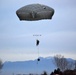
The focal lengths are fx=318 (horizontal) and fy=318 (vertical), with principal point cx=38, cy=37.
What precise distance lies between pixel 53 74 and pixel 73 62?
5629 centimetres

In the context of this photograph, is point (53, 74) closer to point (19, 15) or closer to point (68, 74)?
point (19, 15)

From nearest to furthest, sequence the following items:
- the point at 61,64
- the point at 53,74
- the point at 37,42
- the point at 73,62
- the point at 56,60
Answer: the point at 53,74
the point at 37,42
the point at 61,64
the point at 56,60
the point at 73,62

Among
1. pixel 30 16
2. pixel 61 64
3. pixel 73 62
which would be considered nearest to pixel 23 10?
pixel 30 16

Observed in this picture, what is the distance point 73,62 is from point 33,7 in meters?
51.8

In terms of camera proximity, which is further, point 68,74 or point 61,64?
point 61,64

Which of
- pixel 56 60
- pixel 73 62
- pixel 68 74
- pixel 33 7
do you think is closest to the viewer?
pixel 33 7

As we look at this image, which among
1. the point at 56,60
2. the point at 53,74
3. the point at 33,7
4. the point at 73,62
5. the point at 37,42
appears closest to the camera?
the point at 53,74

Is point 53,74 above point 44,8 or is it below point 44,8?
below

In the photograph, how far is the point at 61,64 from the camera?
5516 centimetres

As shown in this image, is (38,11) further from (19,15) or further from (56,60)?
(56,60)

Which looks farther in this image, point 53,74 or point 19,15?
point 19,15

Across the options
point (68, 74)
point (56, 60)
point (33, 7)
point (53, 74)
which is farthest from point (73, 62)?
point (53, 74)

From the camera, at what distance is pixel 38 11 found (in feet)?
44.9

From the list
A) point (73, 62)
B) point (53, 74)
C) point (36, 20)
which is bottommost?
point (73, 62)
